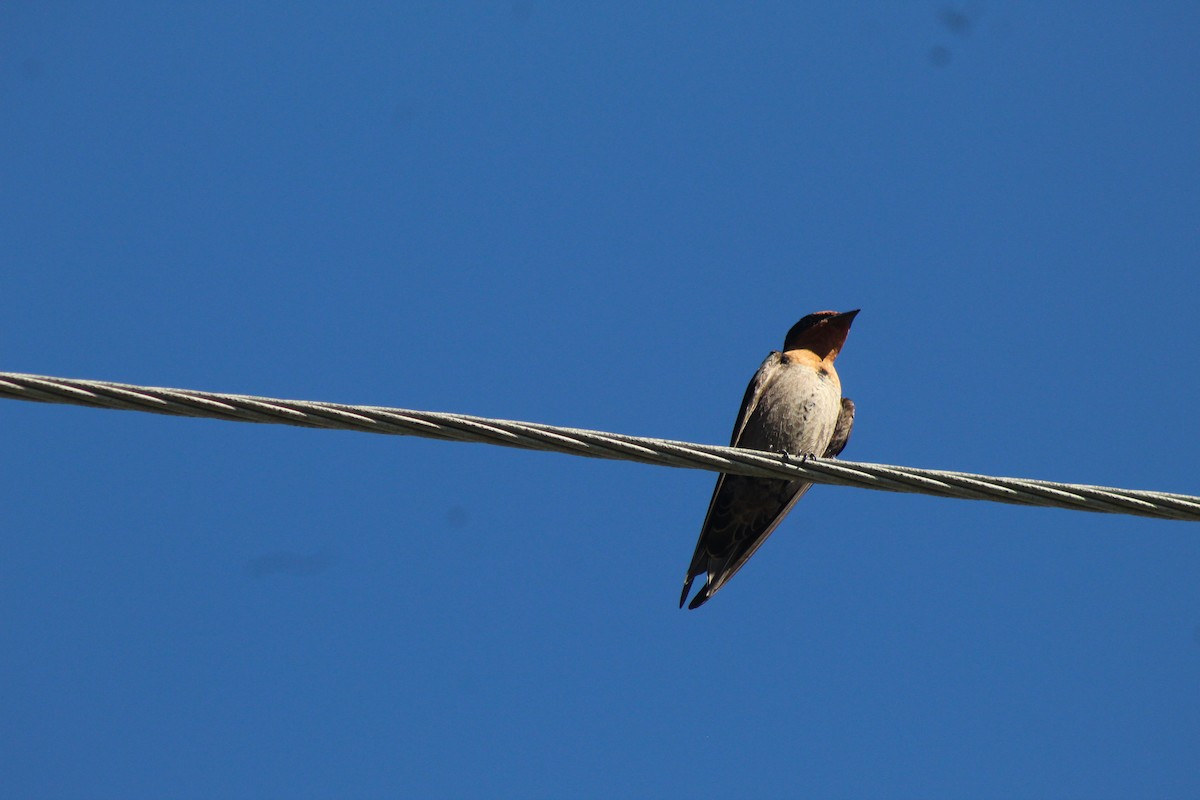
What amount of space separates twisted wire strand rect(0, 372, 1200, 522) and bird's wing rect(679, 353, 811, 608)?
11.4 feet

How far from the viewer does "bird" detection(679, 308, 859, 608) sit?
894 centimetres

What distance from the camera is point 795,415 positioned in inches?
360

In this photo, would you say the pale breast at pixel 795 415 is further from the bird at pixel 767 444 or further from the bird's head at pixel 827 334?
the bird's head at pixel 827 334

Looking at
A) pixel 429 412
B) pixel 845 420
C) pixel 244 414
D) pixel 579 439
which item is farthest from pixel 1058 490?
pixel 845 420

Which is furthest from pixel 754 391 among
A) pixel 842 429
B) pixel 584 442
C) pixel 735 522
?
pixel 584 442

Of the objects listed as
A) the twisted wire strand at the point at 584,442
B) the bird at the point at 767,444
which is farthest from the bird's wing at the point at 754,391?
the twisted wire strand at the point at 584,442

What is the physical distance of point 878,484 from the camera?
520 centimetres

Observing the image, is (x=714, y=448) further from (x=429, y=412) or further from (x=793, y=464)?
(x=429, y=412)

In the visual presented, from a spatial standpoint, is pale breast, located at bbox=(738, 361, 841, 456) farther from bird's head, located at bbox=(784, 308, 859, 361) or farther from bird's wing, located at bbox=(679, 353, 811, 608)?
bird's head, located at bbox=(784, 308, 859, 361)

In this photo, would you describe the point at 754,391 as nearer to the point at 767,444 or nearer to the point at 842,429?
the point at 767,444

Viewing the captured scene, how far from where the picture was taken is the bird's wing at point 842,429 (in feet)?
31.7

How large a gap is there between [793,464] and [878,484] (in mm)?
426

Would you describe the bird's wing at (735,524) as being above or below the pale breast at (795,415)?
below

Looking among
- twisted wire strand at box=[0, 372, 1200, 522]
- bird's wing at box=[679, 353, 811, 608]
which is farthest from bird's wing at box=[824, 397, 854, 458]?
twisted wire strand at box=[0, 372, 1200, 522]
